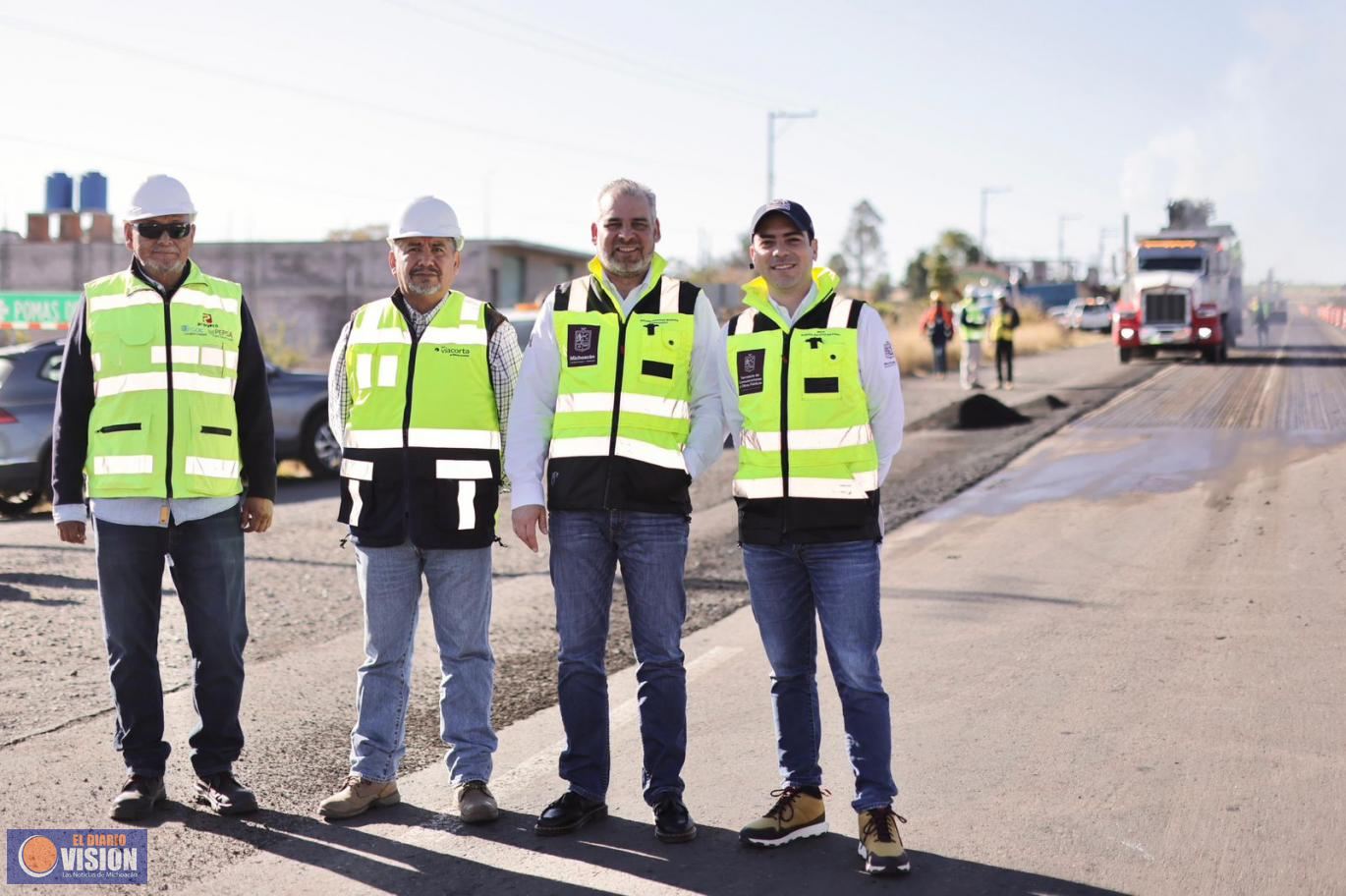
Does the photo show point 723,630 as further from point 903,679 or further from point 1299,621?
point 1299,621

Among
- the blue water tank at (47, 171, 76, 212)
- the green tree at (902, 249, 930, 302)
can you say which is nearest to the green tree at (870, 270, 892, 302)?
the green tree at (902, 249, 930, 302)

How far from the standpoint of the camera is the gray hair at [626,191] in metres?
4.75

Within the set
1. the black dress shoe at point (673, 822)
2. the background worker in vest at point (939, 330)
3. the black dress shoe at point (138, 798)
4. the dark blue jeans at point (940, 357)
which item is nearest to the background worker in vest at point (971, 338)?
the background worker in vest at point (939, 330)

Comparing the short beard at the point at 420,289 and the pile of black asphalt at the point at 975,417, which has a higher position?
the short beard at the point at 420,289

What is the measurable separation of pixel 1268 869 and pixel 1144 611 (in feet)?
13.4

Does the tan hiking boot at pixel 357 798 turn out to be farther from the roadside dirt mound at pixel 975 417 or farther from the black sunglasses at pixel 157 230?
the roadside dirt mound at pixel 975 417

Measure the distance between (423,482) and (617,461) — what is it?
0.68m

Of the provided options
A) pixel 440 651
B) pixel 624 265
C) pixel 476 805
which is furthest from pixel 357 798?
pixel 624 265

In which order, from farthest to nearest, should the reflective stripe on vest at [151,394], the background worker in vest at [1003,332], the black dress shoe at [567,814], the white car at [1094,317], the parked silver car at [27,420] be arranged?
1. the white car at [1094,317]
2. the background worker in vest at [1003,332]
3. the parked silver car at [27,420]
4. the reflective stripe on vest at [151,394]
5. the black dress shoe at [567,814]

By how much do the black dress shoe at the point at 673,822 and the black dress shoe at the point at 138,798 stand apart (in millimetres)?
1720

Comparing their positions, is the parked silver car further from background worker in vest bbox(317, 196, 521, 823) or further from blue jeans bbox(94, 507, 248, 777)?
background worker in vest bbox(317, 196, 521, 823)

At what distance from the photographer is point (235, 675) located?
518cm

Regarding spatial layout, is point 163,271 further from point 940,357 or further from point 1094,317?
point 1094,317

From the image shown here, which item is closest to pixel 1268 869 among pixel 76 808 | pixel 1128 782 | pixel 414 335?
pixel 1128 782
